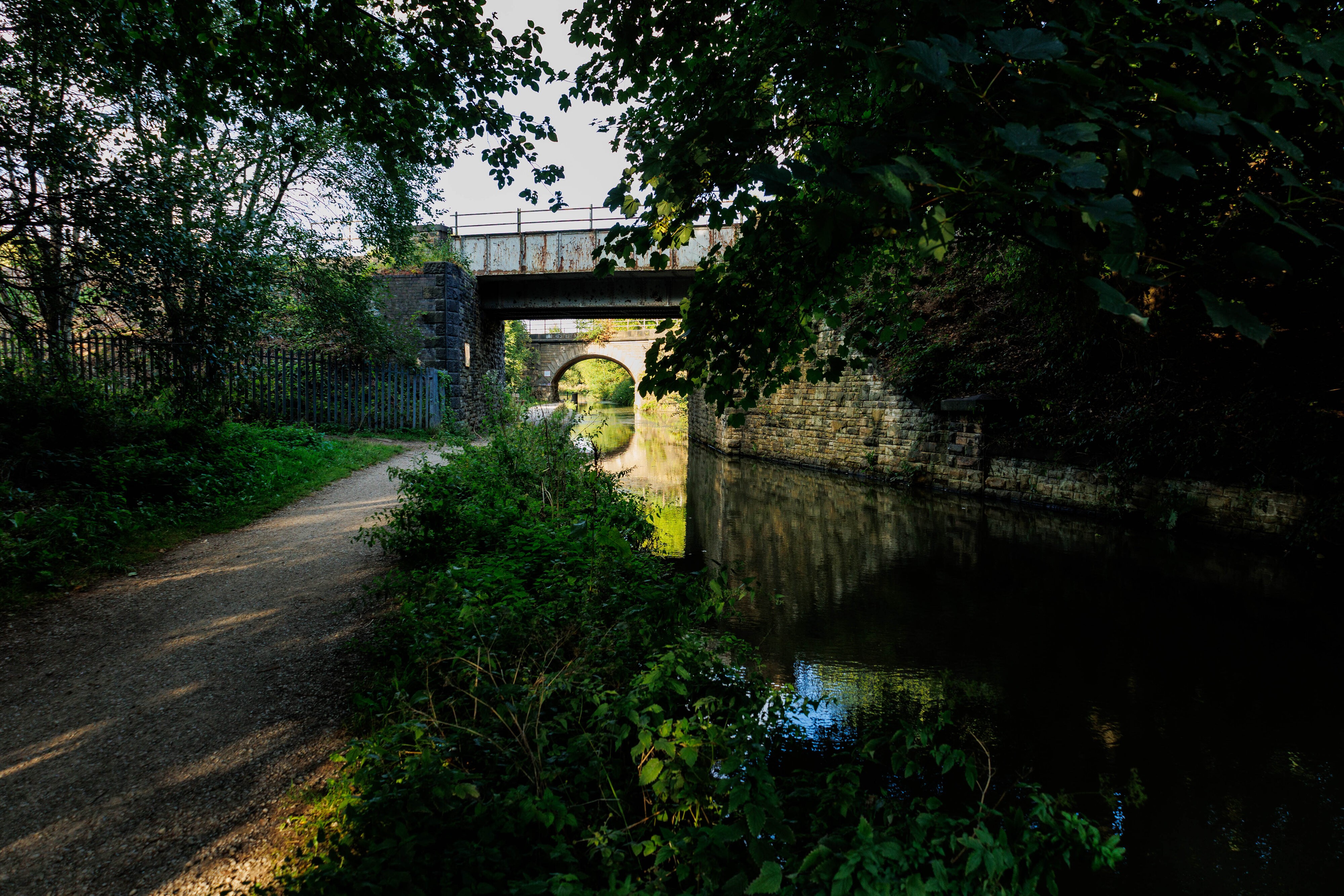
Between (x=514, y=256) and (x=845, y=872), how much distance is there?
17175 millimetres

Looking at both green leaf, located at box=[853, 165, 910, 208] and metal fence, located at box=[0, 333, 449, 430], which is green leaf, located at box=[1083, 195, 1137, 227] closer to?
green leaf, located at box=[853, 165, 910, 208]

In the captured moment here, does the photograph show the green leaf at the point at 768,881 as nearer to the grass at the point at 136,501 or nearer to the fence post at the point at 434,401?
the grass at the point at 136,501

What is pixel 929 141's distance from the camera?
1.58 metres

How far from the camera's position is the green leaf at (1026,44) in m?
1.36

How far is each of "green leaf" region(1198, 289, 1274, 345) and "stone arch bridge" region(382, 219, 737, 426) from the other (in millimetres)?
12981

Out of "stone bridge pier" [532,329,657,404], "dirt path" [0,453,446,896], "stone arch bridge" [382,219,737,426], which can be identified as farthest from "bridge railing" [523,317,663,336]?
"dirt path" [0,453,446,896]

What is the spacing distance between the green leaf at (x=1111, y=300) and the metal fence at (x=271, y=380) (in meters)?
8.23

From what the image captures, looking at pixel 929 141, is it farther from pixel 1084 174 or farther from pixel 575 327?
pixel 575 327

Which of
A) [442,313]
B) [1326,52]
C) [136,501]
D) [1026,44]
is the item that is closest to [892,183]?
[1026,44]

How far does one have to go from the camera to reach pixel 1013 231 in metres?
5.40

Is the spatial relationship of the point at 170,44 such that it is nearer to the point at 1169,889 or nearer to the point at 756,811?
Result: the point at 756,811

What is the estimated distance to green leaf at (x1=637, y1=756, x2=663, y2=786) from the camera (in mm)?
1945

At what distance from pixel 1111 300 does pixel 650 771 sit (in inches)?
70.2

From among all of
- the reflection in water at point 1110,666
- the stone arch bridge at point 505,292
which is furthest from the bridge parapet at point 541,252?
the reflection in water at point 1110,666
